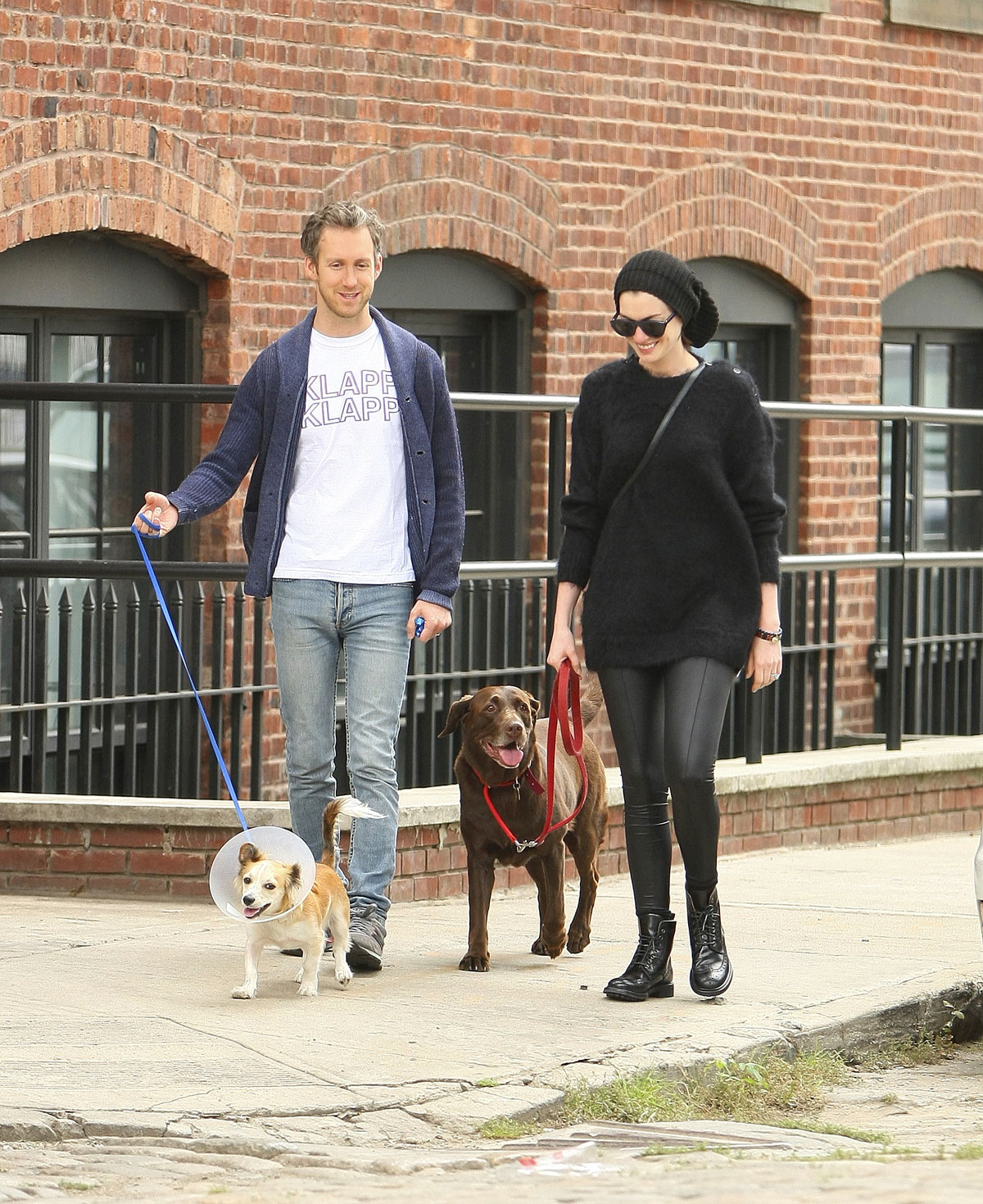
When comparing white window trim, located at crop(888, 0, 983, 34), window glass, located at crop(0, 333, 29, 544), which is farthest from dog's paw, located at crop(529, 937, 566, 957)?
white window trim, located at crop(888, 0, 983, 34)

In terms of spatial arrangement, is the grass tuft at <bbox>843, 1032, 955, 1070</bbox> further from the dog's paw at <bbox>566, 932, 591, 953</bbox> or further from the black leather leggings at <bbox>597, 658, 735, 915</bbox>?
the dog's paw at <bbox>566, 932, 591, 953</bbox>

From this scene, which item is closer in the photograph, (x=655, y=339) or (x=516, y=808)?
(x=655, y=339)

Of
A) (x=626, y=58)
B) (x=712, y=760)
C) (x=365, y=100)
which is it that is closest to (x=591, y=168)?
(x=626, y=58)

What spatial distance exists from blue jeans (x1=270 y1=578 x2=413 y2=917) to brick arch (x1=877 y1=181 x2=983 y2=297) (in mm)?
6652

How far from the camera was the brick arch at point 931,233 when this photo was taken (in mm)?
12086

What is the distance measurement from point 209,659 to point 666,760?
3.16 meters

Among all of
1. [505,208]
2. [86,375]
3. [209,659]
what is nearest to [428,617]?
[209,659]

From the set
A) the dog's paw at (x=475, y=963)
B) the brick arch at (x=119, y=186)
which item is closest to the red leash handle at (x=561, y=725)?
the dog's paw at (x=475, y=963)

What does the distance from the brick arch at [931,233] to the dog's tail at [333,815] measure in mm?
6872

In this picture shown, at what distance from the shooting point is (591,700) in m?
6.78

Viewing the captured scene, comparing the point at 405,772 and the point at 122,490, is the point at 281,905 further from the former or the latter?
the point at 122,490

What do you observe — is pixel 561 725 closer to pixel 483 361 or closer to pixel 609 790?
pixel 609 790

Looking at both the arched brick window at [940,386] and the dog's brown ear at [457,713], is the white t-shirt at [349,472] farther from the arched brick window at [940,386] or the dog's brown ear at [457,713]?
the arched brick window at [940,386]

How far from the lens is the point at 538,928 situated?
272 inches
